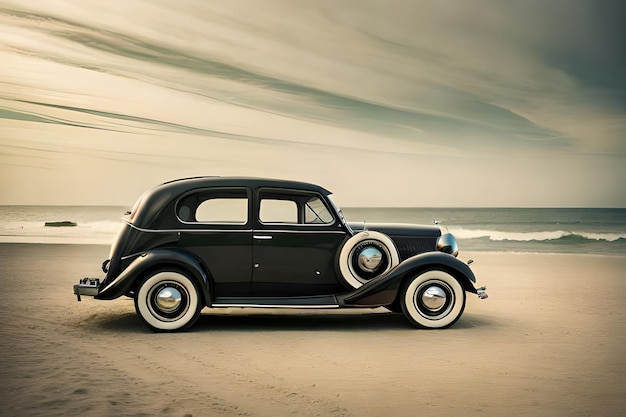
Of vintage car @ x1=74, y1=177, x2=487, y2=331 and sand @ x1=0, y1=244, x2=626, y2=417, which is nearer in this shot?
sand @ x1=0, y1=244, x2=626, y2=417

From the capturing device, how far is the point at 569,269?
1648cm

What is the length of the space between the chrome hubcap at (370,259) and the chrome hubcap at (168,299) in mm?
2183

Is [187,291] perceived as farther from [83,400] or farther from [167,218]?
[83,400]

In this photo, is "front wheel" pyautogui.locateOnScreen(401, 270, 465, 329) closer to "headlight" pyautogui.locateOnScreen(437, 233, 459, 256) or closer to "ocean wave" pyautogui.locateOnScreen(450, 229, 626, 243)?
"headlight" pyautogui.locateOnScreen(437, 233, 459, 256)

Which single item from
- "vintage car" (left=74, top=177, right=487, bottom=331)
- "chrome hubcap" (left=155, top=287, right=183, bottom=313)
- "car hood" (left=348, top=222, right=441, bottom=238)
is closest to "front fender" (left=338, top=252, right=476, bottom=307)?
"vintage car" (left=74, top=177, right=487, bottom=331)

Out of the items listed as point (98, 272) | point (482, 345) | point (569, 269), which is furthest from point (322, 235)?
point (569, 269)

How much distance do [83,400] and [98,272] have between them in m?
9.80

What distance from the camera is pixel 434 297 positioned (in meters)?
8.17

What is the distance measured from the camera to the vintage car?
312 inches

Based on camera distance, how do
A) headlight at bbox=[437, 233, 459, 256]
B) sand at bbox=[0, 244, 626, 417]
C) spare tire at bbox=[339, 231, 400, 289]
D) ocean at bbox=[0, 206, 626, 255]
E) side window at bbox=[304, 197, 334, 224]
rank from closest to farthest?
sand at bbox=[0, 244, 626, 417] → spare tire at bbox=[339, 231, 400, 289] → side window at bbox=[304, 197, 334, 224] → headlight at bbox=[437, 233, 459, 256] → ocean at bbox=[0, 206, 626, 255]

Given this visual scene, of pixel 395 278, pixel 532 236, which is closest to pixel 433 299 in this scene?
pixel 395 278

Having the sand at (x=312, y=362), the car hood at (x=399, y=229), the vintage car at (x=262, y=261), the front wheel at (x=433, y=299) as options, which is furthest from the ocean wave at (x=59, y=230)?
the front wheel at (x=433, y=299)

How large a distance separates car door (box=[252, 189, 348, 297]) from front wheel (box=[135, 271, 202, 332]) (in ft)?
2.58

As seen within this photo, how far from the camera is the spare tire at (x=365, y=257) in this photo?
8227mm
